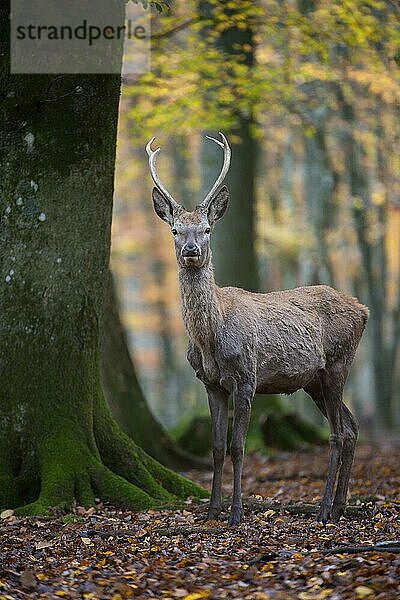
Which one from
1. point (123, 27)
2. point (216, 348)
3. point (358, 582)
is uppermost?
point (123, 27)

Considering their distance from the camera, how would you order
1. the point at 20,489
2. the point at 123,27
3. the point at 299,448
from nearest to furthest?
the point at 20,489
the point at 123,27
the point at 299,448

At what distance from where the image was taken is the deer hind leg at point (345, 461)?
8172 mm

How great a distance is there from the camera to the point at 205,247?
7.82m

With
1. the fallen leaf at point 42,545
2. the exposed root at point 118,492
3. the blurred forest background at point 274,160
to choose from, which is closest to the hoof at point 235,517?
the exposed root at point 118,492

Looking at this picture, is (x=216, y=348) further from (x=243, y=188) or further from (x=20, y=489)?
(x=243, y=188)

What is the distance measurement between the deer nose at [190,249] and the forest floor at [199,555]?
2080 millimetres

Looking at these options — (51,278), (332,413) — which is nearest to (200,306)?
(51,278)

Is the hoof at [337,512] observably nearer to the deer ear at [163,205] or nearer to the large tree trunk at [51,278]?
the large tree trunk at [51,278]

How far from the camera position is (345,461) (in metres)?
8.48

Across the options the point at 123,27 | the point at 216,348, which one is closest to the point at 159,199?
the point at 216,348

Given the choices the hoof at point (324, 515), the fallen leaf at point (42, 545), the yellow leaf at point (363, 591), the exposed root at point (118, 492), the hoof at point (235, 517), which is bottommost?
the exposed root at point (118, 492)

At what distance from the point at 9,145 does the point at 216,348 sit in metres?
2.56

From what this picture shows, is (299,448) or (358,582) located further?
(299,448)

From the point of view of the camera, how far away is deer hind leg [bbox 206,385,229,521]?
7996 millimetres
